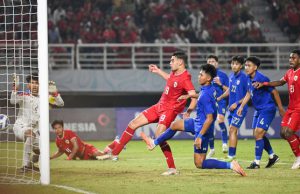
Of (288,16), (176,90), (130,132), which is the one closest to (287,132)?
(176,90)

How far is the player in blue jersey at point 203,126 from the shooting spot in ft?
36.2

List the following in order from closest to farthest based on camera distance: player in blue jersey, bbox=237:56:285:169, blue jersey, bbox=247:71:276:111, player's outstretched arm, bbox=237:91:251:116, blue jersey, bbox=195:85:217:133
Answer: blue jersey, bbox=195:85:217:133 < player in blue jersey, bbox=237:56:285:169 < blue jersey, bbox=247:71:276:111 < player's outstretched arm, bbox=237:91:251:116

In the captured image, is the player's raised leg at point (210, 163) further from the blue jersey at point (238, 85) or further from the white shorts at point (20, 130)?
the blue jersey at point (238, 85)

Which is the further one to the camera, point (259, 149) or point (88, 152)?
point (88, 152)

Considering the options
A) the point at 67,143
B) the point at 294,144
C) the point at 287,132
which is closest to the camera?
the point at 287,132

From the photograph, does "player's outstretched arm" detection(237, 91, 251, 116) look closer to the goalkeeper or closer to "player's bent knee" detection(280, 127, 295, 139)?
"player's bent knee" detection(280, 127, 295, 139)

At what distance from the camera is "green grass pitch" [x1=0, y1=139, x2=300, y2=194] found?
9719 millimetres

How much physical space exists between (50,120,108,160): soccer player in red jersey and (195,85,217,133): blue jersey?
4301 millimetres

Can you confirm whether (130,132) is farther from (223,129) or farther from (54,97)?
(223,129)

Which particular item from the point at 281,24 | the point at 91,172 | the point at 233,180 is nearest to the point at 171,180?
the point at 233,180

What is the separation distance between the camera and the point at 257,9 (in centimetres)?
3055

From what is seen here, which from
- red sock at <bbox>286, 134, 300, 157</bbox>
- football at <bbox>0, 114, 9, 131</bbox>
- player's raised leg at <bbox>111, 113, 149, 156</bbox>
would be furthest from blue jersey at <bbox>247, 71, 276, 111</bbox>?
football at <bbox>0, 114, 9, 131</bbox>

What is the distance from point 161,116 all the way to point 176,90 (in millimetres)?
524

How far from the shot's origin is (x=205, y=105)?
11.2m
